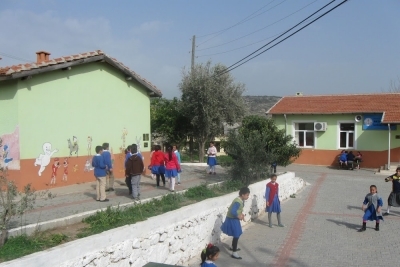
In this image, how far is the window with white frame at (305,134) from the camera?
29016mm

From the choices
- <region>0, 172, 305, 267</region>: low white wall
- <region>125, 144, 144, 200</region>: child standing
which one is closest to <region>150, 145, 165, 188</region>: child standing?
<region>125, 144, 144, 200</region>: child standing

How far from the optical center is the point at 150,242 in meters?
6.83

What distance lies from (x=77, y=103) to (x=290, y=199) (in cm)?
858

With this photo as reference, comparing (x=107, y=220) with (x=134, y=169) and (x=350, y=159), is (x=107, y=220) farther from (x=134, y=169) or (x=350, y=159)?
(x=350, y=159)

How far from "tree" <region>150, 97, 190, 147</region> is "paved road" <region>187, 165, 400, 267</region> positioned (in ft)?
43.5

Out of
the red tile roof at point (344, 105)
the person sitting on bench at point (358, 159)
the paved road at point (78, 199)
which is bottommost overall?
the paved road at point (78, 199)

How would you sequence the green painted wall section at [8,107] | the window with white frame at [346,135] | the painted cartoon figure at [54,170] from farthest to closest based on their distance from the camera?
the window with white frame at [346,135] < the painted cartoon figure at [54,170] < the green painted wall section at [8,107]

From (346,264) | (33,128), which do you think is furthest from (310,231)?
(33,128)

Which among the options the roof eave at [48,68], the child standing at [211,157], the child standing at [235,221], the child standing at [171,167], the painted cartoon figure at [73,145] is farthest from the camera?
the child standing at [211,157]

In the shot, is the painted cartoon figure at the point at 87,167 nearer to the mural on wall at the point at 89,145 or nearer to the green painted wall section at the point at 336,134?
the mural on wall at the point at 89,145

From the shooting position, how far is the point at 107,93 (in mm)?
16578

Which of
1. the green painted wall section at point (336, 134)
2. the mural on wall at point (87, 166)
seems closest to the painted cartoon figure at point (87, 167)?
the mural on wall at point (87, 166)

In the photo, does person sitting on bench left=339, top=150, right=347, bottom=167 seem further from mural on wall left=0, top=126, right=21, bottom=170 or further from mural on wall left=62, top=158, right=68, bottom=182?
mural on wall left=0, top=126, right=21, bottom=170

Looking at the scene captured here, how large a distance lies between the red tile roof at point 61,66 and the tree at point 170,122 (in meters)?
9.45
